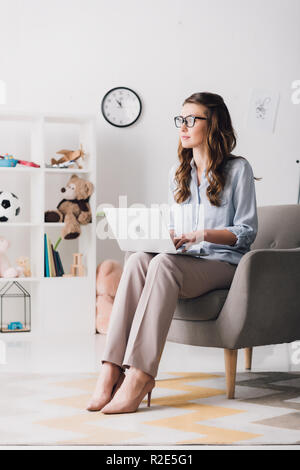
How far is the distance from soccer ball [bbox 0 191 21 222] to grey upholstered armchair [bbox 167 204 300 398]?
1967 millimetres

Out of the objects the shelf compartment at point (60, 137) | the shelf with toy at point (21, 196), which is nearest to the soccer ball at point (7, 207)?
the shelf with toy at point (21, 196)

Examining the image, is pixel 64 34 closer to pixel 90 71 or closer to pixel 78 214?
pixel 90 71

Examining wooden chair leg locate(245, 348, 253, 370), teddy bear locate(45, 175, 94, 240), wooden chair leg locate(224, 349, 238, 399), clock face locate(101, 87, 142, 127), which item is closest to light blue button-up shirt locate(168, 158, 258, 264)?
wooden chair leg locate(224, 349, 238, 399)

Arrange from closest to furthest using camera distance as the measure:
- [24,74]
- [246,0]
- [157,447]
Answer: [157,447] → [24,74] → [246,0]

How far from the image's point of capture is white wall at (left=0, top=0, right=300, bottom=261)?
4.71m

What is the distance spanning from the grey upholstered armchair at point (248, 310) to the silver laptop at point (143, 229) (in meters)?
0.18

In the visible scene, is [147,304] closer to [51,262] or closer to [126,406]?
[126,406]

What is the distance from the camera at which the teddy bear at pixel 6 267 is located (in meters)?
4.30

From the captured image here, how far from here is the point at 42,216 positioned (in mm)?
4312

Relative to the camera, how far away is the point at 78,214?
4.37 m

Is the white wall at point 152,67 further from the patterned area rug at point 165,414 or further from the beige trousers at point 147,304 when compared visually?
the beige trousers at point 147,304

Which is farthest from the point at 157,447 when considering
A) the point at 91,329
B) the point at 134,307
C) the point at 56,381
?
the point at 91,329

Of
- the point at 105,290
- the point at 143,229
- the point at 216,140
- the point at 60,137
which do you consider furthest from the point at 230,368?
the point at 60,137

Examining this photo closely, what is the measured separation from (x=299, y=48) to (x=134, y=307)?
339 centimetres
